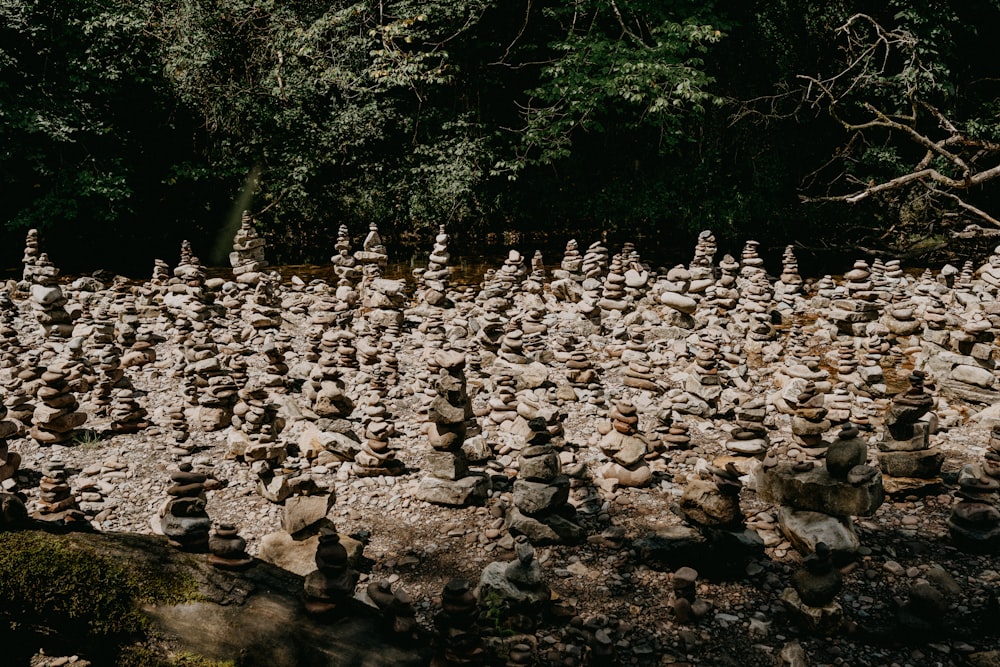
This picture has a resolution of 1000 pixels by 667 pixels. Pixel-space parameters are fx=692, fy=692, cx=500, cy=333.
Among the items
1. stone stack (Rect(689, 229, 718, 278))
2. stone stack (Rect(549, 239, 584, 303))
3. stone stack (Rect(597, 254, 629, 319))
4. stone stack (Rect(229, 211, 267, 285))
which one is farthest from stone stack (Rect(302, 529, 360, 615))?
stone stack (Rect(689, 229, 718, 278))

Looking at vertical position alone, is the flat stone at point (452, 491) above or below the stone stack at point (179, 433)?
above

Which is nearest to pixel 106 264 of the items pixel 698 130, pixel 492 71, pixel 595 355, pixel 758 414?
pixel 492 71

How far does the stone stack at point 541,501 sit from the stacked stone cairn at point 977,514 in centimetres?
263

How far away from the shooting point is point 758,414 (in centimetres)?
654

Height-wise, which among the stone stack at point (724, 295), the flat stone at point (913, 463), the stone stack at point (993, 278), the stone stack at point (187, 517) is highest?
the stone stack at point (993, 278)

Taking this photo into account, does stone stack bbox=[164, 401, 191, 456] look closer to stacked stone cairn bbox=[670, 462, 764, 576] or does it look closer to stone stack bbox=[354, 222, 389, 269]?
stacked stone cairn bbox=[670, 462, 764, 576]

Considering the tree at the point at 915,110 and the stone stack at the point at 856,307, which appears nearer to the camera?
the stone stack at the point at 856,307

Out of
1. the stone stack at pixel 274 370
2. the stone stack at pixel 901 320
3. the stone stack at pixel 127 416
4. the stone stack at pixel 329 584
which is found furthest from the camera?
the stone stack at pixel 901 320

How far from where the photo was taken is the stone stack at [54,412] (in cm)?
684

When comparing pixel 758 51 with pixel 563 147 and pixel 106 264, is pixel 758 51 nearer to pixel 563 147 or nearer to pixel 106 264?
pixel 563 147

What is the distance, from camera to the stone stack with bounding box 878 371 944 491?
18.8ft

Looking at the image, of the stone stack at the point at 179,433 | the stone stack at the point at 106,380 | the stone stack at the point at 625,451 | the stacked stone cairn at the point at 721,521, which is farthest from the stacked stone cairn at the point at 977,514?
the stone stack at the point at 106,380

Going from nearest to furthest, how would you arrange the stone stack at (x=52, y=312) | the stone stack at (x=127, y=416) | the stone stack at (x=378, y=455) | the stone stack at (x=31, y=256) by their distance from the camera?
the stone stack at (x=378, y=455) < the stone stack at (x=127, y=416) < the stone stack at (x=52, y=312) < the stone stack at (x=31, y=256)

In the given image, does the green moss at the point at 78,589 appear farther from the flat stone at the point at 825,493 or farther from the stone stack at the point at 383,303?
the stone stack at the point at 383,303
